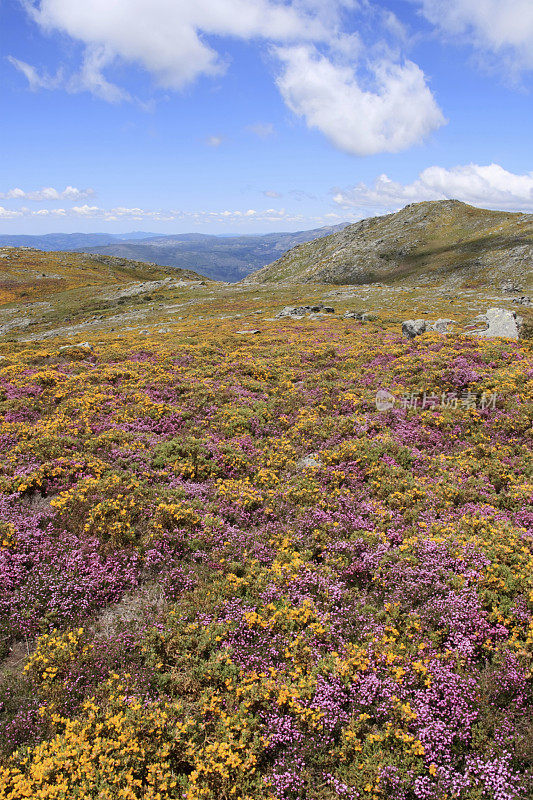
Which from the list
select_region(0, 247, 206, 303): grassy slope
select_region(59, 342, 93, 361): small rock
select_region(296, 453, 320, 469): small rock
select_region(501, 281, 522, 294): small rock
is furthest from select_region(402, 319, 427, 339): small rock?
Answer: select_region(0, 247, 206, 303): grassy slope

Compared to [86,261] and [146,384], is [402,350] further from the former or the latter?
[86,261]

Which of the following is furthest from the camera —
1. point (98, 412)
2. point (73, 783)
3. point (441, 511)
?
point (98, 412)

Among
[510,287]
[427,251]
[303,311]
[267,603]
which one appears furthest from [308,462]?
[427,251]

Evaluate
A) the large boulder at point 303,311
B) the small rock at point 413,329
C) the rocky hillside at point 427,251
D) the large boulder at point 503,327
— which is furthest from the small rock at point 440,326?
the rocky hillside at point 427,251

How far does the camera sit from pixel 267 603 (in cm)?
877

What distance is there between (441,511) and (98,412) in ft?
47.4

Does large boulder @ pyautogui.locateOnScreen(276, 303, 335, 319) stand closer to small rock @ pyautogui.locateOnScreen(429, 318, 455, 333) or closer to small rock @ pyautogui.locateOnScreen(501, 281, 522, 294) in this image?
small rock @ pyautogui.locateOnScreen(429, 318, 455, 333)

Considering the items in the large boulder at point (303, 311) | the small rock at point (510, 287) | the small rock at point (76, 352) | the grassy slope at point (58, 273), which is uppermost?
the grassy slope at point (58, 273)

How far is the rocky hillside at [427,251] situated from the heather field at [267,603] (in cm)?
8457

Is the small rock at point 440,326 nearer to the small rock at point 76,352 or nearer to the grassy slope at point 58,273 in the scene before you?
the small rock at point 76,352

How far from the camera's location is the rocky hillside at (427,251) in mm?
91812

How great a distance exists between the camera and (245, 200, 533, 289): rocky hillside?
91812mm

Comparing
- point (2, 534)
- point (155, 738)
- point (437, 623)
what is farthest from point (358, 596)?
point (2, 534)

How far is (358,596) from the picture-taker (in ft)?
29.2
